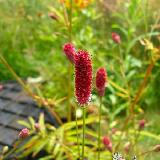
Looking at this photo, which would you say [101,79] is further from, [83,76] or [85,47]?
[85,47]

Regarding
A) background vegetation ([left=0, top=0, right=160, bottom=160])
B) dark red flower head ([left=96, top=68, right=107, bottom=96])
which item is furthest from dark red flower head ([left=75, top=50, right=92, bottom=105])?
background vegetation ([left=0, top=0, right=160, bottom=160])

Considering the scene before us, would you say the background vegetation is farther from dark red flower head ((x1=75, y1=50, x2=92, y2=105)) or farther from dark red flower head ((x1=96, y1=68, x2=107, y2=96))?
dark red flower head ((x1=75, y1=50, x2=92, y2=105))

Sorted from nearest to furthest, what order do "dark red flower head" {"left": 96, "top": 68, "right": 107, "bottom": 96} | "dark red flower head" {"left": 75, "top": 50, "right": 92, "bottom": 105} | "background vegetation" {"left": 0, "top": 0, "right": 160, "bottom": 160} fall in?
"dark red flower head" {"left": 75, "top": 50, "right": 92, "bottom": 105}
"dark red flower head" {"left": 96, "top": 68, "right": 107, "bottom": 96}
"background vegetation" {"left": 0, "top": 0, "right": 160, "bottom": 160}

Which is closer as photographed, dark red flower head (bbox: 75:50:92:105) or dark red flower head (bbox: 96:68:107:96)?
dark red flower head (bbox: 75:50:92:105)

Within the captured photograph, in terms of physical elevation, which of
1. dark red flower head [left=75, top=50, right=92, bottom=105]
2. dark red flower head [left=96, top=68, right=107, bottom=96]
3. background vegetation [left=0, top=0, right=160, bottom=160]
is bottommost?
dark red flower head [left=75, top=50, right=92, bottom=105]

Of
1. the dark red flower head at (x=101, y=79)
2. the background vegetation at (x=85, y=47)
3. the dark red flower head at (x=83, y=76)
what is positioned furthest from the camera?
the background vegetation at (x=85, y=47)

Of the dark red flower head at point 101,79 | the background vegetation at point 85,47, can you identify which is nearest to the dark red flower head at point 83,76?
the dark red flower head at point 101,79

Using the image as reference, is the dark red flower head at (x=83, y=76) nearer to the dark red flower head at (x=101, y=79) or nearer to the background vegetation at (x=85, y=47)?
the dark red flower head at (x=101, y=79)

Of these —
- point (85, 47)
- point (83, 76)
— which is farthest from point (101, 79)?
point (85, 47)

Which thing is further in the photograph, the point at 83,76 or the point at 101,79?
the point at 101,79

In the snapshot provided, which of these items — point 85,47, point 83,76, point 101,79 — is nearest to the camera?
point 83,76
